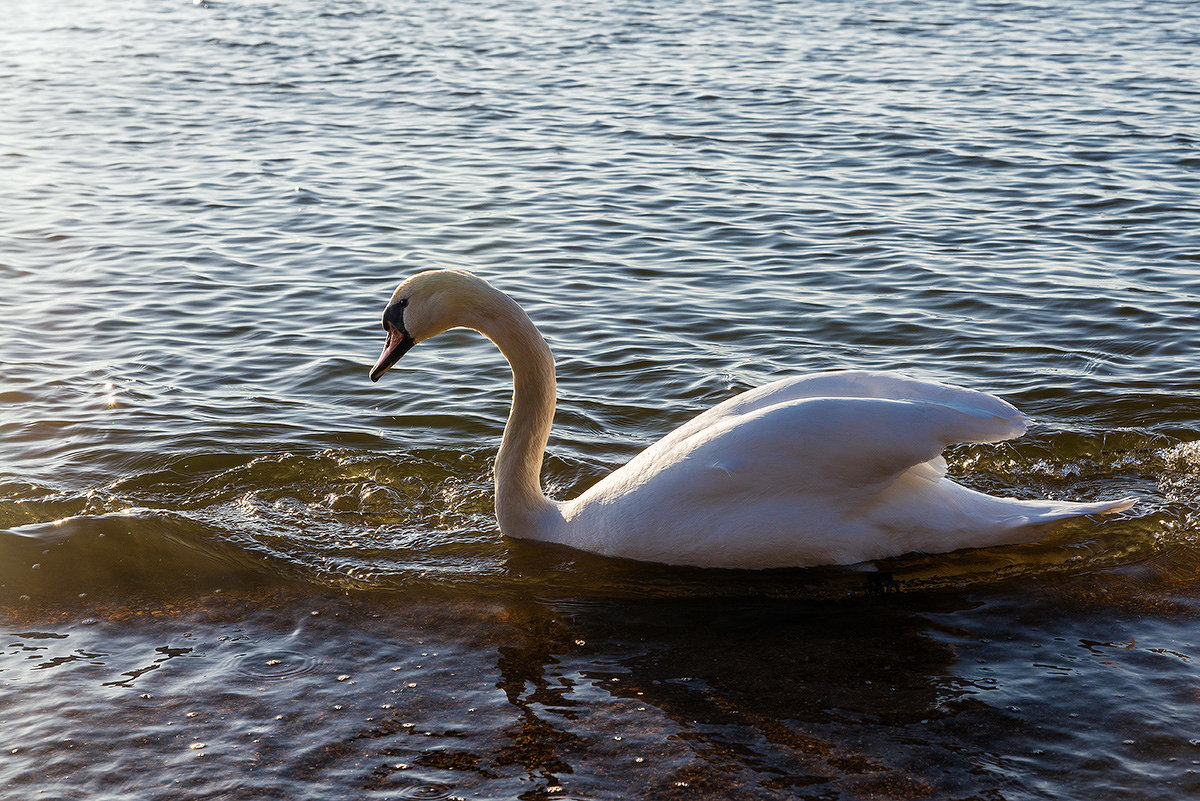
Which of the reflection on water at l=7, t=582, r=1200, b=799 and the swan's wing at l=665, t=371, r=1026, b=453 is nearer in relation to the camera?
the reflection on water at l=7, t=582, r=1200, b=799

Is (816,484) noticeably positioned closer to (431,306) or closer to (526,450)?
(526,450)

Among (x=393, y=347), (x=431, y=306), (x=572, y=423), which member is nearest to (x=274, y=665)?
(x=393, y=347)

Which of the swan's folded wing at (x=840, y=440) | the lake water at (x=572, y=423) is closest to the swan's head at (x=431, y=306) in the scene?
the lake water at (x=572, y=423)

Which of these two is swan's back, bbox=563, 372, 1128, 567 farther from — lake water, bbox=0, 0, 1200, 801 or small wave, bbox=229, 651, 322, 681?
small wave, bbox=229, 651, 322, 681

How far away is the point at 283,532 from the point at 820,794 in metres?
3.22

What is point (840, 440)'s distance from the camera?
5035 millimetres

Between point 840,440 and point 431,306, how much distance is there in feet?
6.49

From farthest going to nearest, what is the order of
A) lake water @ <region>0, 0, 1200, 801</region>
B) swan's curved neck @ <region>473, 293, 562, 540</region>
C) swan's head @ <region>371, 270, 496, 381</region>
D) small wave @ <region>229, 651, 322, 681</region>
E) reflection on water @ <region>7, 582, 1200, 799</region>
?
swan's curved neck @ <region>473, 293, 562, 540</region>
swan's head @ <region>371, 270, 496, 381</region>
small wave @ <region>229, 651, 322, 681</region>
lake water @ <region>0, 0, 1200, 801</region>
reflection on water @ <region>7, 582, 1200, 799</region>

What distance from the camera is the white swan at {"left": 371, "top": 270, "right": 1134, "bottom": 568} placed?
16.6ft

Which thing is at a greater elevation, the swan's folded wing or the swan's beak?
the swan's beak

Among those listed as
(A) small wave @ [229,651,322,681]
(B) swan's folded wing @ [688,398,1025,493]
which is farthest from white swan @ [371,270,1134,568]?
(A) small wave @ [229,651,322,681]

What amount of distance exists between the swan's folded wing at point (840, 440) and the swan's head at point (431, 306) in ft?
4.32

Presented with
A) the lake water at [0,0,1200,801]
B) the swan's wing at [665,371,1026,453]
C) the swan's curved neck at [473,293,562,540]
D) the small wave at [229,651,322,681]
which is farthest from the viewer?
the swan's curved neck at [473,293,562,540]

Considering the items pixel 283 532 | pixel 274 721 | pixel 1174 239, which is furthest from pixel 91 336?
pixel 1174 239
